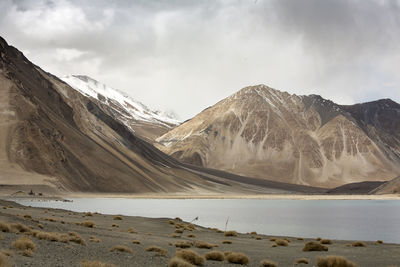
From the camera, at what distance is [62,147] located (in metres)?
121

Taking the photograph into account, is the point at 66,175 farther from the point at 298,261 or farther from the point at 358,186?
the point at 358,186

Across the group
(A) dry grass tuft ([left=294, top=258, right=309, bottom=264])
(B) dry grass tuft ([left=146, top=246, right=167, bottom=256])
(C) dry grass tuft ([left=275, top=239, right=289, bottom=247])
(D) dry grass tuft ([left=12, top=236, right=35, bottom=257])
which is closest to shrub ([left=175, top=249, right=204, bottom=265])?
(B) dry grass tuft ([left=146, top=246, right=167, bottom=256])

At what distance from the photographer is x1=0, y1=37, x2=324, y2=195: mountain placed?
109 m

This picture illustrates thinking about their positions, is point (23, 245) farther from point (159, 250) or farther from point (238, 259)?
point (238, 259)

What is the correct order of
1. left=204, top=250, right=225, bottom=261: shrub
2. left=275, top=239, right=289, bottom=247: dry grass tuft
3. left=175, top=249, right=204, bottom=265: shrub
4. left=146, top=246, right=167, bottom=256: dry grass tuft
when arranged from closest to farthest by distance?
left=175, top=249, right=204, bottom=265: shrub < left=204, top=250, right=225, bottom=261: shrub < left=146, top=246, right=167, bottom=256: dry grass tuft < left=275, top=239, right=289, bottom=247: dry grass tuft

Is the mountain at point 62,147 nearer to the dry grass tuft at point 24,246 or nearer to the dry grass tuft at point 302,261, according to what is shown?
the dry grass tuft at point 24,246

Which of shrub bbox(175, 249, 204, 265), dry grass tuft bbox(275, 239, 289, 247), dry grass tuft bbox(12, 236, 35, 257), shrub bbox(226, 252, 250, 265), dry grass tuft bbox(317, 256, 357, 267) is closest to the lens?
dry grass tuft bbox(12, 236, 35, 257)

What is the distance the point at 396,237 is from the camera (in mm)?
37312

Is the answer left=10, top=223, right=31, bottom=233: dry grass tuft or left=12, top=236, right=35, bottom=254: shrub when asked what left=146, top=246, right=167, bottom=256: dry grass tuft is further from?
left=12, top=236, right=35, bottom=254: shrub

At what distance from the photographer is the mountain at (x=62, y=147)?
109 meters

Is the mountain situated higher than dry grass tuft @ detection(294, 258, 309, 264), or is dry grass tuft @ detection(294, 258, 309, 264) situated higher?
the mountain

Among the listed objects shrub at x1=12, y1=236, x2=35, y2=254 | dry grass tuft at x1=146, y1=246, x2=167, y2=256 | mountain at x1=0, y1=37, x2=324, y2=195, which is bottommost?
dry grass tuft at x1=146, y1=246, x2=167, y2=256

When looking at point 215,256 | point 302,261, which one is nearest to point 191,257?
point 215,256

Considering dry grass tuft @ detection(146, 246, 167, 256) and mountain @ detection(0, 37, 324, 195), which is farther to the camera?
mountain @ detection(0, 37, 324, 195)
